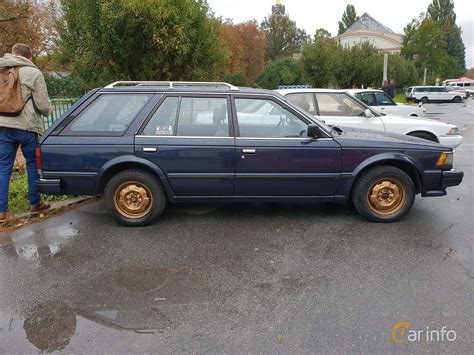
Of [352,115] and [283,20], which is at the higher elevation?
[283,20]

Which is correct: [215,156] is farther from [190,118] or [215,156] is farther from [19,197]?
[19,197]

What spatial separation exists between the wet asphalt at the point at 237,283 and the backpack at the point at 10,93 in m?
1.41

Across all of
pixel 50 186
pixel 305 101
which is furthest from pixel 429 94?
pixel 50 186

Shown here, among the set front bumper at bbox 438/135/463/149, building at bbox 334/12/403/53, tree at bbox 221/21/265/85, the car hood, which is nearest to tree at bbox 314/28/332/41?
tree at bbox 221/21/265/85

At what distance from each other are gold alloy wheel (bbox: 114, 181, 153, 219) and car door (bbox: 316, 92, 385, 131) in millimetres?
4160

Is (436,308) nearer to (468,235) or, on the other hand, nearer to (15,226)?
(468,235)

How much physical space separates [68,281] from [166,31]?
736 cm

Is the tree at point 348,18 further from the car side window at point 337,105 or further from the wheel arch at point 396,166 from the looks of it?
the wheel arch at point 396,166

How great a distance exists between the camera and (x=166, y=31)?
9.56 meters

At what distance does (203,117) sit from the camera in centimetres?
486

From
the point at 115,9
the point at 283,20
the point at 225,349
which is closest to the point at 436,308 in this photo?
the point at 225,349

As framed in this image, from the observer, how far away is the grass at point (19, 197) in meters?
5.49

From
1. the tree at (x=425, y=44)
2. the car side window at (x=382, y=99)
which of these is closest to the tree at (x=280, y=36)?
the tree at (x=425, y=44)

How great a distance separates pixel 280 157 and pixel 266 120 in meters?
0.50
